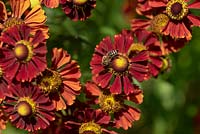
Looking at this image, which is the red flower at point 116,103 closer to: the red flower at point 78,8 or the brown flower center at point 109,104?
the brown flower center at point 109,104

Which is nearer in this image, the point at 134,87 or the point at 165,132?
the point at 134,87

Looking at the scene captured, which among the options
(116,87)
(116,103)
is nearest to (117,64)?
(116,87)

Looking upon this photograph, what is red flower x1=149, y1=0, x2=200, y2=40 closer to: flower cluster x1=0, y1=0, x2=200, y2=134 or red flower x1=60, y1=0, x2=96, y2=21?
flower cluster x1=0, y1=0, x2=200, y2=134

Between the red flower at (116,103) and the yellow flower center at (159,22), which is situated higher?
the yellow flower center at (159,22)

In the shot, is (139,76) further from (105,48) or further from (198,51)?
(198,51)

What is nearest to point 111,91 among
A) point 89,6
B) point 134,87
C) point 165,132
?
point 134,87

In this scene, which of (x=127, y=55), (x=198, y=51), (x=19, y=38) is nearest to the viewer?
(x=19, y=38)

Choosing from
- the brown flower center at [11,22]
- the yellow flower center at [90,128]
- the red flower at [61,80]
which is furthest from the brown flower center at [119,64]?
the brown flower center at [11,22]
